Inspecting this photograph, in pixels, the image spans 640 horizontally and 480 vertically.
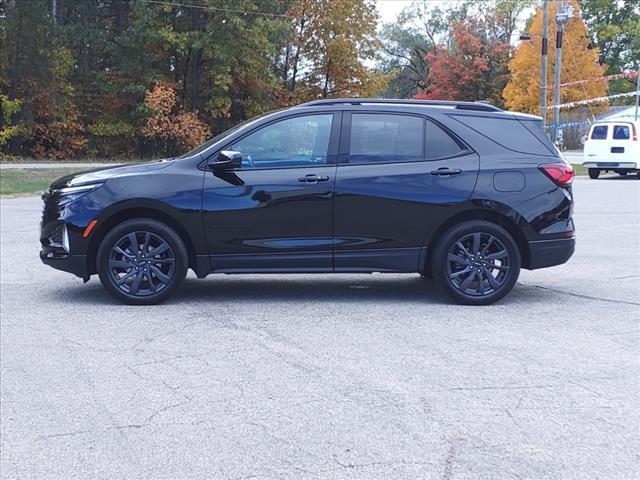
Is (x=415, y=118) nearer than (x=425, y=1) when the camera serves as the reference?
Yes

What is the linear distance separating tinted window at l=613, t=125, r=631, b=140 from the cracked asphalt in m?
19.2

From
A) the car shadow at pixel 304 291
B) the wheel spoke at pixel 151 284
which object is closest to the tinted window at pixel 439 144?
the car shadow at pixel 304 291

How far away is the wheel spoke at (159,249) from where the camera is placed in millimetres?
7035

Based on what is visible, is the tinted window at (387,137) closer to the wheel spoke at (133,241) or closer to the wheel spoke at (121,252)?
the wheel spoke at (133,241)

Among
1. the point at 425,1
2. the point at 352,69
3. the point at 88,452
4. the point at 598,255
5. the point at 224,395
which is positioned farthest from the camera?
the point at 425,1

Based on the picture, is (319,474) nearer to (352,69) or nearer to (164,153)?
(164,153)

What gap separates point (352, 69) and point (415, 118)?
41611mm

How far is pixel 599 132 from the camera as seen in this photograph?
2623 centimetres

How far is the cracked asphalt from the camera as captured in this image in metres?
3.83

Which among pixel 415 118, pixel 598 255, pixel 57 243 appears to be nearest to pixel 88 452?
pixel 57 243

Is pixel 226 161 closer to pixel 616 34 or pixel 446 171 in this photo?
pixel 446 171

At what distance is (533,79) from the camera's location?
166ft

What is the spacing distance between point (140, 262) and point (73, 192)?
91cm

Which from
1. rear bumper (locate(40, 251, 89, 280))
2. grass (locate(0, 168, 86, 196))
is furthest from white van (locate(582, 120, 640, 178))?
rear bumper (locate(40, 251, 89, 280))
